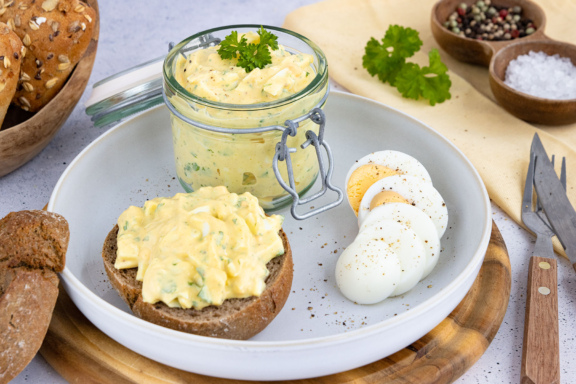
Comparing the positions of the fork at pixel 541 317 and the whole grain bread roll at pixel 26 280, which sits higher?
the whole grain bread roll at pixel 26 280

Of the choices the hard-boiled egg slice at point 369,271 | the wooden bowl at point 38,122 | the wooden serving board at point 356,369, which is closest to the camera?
the wooden serving board at point 356,369

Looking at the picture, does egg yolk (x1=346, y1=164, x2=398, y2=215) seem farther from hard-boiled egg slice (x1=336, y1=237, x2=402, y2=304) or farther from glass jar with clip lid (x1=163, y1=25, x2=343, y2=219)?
hard-boiled egg slice (x1=336, y1=237, x2=402, y2=304)

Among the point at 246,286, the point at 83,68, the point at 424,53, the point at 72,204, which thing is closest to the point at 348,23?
the point at 424,53

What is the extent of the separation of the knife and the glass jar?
1.09 m

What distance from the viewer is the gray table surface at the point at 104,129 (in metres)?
2.36

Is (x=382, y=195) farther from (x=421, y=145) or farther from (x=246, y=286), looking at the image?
(x=246, y=286)

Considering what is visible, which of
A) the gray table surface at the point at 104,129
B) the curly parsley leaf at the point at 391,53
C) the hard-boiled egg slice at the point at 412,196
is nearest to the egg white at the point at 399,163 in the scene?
the hard-boiled egg slice at the point at 412,196

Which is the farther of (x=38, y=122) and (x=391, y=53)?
(x=391, y=53)

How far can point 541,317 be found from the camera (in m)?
2.34

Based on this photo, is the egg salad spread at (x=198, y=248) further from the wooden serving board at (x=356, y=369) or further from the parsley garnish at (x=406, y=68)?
the parsley garnish at (x=406, y=68)

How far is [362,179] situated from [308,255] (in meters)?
0.41

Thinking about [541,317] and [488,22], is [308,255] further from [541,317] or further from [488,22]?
[488,22]

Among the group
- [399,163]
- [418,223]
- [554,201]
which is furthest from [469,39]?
[418,223]

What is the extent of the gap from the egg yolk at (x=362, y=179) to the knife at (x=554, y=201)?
0.76 m
